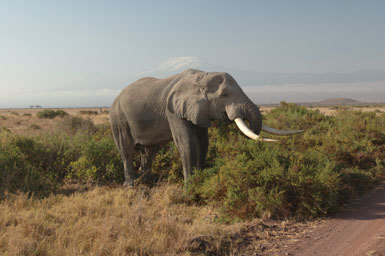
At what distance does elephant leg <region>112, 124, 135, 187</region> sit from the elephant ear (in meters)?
1.64

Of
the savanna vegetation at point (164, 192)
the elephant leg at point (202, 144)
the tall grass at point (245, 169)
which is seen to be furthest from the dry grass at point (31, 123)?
the elephant leg at point (202, 144)

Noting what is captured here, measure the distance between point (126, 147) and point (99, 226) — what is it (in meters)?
3.07

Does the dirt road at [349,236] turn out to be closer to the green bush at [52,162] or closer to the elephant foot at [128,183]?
the elephant foot at [128,183]

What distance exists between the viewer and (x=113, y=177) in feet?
27.0

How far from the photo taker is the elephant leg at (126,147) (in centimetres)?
735

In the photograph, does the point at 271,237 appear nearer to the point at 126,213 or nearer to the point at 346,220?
the point at 346,220

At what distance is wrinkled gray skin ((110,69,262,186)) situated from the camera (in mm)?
5758

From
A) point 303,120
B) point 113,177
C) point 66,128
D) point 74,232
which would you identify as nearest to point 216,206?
point 74,232

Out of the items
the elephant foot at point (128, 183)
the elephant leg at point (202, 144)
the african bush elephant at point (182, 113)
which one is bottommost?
the elephant foot at point (128, 183)

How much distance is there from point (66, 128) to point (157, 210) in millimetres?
14422

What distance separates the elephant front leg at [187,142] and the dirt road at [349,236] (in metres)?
2.44

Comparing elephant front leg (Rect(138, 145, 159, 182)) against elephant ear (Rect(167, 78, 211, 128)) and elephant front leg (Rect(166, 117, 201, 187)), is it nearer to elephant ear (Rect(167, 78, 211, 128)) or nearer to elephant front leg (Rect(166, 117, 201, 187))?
elephant front leg (Rect(166, 117, 201, 187))

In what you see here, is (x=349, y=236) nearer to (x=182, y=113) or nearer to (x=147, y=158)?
(x=182, y=113)

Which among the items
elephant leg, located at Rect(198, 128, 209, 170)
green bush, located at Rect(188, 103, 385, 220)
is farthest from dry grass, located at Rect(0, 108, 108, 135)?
green bush, located at Rect(188, 103, 385, 220)
